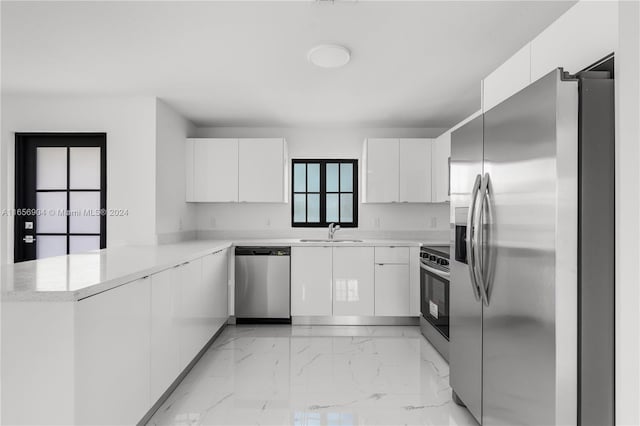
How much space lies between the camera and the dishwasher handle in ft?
13.8

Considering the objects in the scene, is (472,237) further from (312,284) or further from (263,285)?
(263,285)

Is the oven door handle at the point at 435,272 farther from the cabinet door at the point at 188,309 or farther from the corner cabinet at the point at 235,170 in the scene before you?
the cabinet door at the point at 188,309

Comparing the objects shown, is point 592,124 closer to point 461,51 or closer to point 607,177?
point 607,177

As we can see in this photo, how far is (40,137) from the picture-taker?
378 centimetres

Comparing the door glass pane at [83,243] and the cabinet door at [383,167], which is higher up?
the cabinet door at [383,167]

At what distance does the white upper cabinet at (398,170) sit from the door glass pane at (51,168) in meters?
3.11

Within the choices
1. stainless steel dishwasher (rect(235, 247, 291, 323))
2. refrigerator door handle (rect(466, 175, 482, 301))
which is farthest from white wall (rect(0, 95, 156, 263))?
refrigerator door handle (rect(466, 175, 482, 301))

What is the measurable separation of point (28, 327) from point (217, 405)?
1.27 metres

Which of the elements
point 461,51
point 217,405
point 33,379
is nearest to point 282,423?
point 217,405

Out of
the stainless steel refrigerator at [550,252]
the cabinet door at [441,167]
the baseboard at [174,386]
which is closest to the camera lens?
the stainless steel refrigerator at [550,252]

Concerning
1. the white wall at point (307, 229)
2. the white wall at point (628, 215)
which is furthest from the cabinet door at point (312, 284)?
the white wall at point (628, 215)

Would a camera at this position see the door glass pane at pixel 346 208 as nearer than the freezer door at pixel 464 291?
No

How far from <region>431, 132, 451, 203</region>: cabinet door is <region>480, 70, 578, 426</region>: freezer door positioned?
2143 millimetres

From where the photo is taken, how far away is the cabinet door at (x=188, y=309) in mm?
2604
